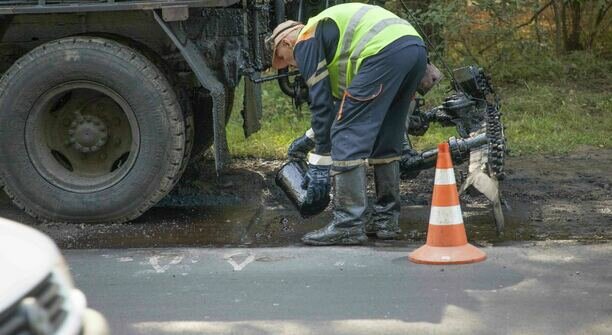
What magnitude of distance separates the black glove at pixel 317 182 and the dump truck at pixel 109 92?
60cm

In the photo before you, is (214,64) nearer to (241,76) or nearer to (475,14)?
(241,76)

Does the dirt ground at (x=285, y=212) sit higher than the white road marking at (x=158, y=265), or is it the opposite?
the white road marking at (x=158, y=265)

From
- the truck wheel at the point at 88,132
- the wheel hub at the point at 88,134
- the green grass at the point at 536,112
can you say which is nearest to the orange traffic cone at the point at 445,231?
the truck wheel at the point at 88,132

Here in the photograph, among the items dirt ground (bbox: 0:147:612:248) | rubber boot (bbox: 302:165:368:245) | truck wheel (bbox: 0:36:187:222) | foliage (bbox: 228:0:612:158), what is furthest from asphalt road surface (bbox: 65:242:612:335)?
foliage (bbox: 228:0:612:158)

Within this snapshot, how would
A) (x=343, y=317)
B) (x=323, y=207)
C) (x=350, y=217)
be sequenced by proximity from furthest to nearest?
(x=323, y=207)
(x=350, y=217)
(x=343, y=317)

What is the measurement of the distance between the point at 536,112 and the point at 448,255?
5.96 m

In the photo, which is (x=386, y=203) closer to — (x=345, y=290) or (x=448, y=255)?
(x=448, y=255)

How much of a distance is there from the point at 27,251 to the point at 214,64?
4065 millimetres

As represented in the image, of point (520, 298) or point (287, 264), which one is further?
point (287, 264)

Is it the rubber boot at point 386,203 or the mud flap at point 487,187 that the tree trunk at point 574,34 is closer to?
the mud flap at point 487,187

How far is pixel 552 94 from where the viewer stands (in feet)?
39.8

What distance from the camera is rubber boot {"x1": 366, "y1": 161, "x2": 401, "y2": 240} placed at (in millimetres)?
6767

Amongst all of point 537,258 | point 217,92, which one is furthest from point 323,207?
point 537,258

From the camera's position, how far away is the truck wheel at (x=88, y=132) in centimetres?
698
